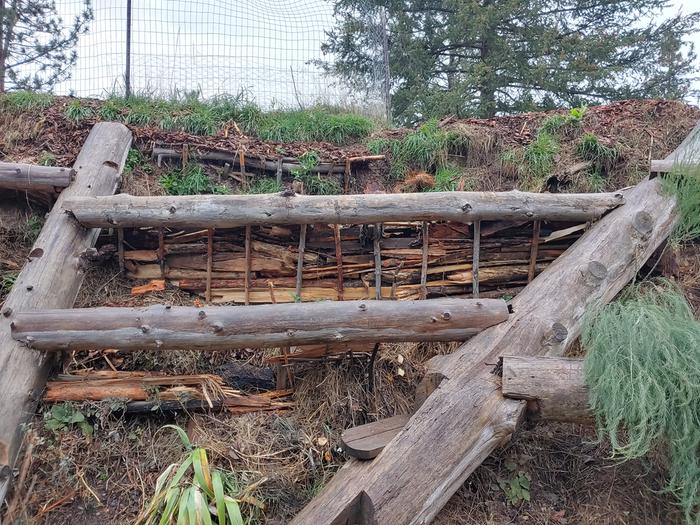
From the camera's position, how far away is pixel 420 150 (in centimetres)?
577

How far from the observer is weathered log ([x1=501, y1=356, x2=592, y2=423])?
3234 mm

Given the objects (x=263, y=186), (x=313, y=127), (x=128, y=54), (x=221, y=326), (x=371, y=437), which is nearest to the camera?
(x=371, y=437)

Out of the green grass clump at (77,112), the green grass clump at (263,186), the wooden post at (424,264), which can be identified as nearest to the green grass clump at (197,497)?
the wooden post at (424,264)

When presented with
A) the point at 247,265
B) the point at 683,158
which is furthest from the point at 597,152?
the point at 247,265

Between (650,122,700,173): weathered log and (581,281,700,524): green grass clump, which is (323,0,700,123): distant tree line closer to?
(650,122,700,173): weathered log

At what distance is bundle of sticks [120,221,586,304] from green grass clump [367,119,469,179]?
4.57 ft

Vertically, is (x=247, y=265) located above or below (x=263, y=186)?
below

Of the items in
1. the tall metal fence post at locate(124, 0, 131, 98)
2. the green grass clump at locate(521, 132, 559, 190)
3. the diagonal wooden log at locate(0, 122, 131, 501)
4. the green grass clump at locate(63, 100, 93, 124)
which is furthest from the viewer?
the tall metal fence post at locate(124, 0, 131, 98)

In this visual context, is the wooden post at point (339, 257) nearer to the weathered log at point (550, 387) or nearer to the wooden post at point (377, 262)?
the wooden post at point (377, 262)

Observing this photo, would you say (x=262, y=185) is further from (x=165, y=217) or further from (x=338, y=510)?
(x=338, y=510)

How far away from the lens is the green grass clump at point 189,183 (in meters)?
5.10

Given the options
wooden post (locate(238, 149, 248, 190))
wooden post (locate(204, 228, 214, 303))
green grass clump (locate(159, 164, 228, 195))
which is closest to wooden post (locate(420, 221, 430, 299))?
wooden post (locate(204, 228, 214, 303))

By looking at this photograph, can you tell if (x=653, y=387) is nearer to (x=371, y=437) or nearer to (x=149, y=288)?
(x=371, y=437)

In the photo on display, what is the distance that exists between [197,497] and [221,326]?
1.04 meters
